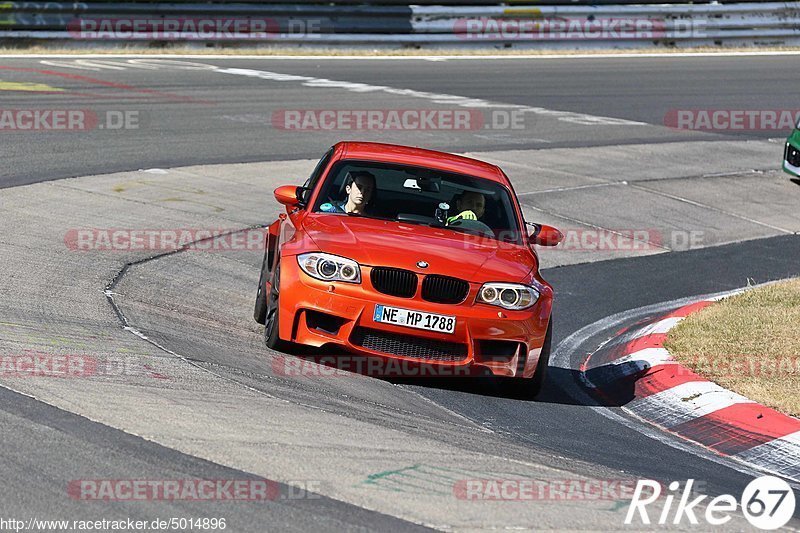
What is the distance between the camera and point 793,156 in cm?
1858

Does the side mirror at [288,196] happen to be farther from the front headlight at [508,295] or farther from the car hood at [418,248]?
the front headlight at [508,295]

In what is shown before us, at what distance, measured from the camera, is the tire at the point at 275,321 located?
8195 millimetres

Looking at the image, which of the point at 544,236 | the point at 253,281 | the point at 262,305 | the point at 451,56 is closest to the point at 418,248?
the point at 544,236

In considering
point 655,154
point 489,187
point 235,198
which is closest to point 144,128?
point 235,198

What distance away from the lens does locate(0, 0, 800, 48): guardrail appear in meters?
25.7

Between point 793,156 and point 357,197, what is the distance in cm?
1135

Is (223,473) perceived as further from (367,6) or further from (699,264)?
(367,6)

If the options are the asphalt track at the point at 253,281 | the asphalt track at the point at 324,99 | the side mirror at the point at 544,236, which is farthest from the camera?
the asphalt track at the point at 324,99

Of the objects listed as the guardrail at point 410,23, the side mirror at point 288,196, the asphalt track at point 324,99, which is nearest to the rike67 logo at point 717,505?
the side mirror at point 288,196

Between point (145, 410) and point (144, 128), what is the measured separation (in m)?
12.5

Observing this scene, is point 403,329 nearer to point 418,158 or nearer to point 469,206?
point 469,206

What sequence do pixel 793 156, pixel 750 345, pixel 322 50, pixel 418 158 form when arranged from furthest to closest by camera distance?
1. pixel 322 50
2. pixel 793 156
3. pixel 750 345
4. pixel 418 158

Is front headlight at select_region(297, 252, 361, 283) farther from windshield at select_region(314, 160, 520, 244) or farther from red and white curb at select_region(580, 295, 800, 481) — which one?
red and white curb at select_region(580, 295, 800, 481)

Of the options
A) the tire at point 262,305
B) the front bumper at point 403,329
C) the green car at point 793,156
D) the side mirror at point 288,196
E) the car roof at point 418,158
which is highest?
the car roof at point 418,158
